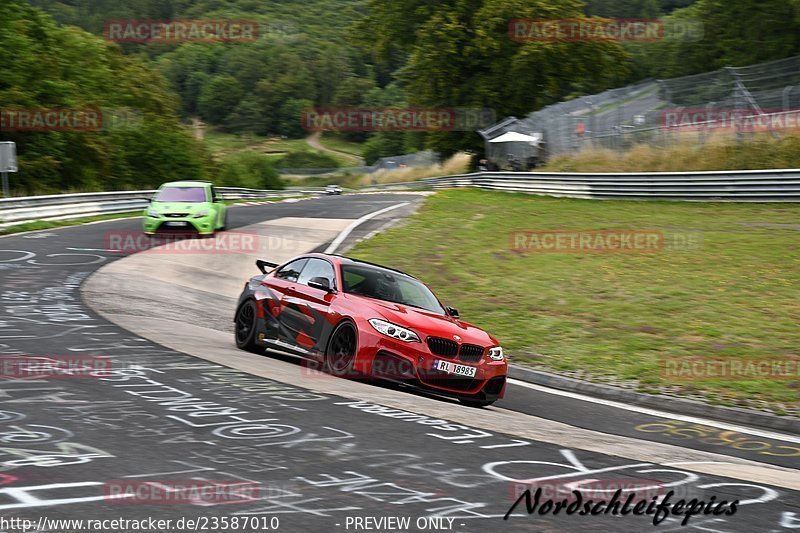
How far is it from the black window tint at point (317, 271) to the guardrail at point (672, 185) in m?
18.0

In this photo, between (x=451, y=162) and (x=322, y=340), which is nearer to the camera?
(x=322, y=340)

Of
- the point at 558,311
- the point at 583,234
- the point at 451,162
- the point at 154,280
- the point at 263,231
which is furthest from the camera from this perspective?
the point at 451,162

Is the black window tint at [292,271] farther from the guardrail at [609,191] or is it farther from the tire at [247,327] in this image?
the guardrail at [609,191]

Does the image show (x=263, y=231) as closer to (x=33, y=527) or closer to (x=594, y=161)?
(x=594, y=161)

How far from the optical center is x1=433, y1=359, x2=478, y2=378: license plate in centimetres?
948

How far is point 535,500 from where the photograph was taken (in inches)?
220

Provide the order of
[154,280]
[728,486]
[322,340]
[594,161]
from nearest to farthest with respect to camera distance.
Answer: [728,486]
[322,340]
[154,280]
[594,161]

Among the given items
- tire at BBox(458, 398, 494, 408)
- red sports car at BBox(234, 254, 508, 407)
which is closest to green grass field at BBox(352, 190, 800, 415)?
tire at BBox(458, 398, 494, 408)

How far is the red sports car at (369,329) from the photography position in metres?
9.45

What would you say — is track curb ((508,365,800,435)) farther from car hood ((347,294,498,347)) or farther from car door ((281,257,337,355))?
car door ((281,257,337,355))

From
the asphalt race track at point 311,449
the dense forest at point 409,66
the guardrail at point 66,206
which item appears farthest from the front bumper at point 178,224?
the dense forest at point 409,66

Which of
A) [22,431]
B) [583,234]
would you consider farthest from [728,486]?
[583,234]

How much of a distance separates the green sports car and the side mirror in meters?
13.7

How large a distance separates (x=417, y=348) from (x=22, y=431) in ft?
13.6
